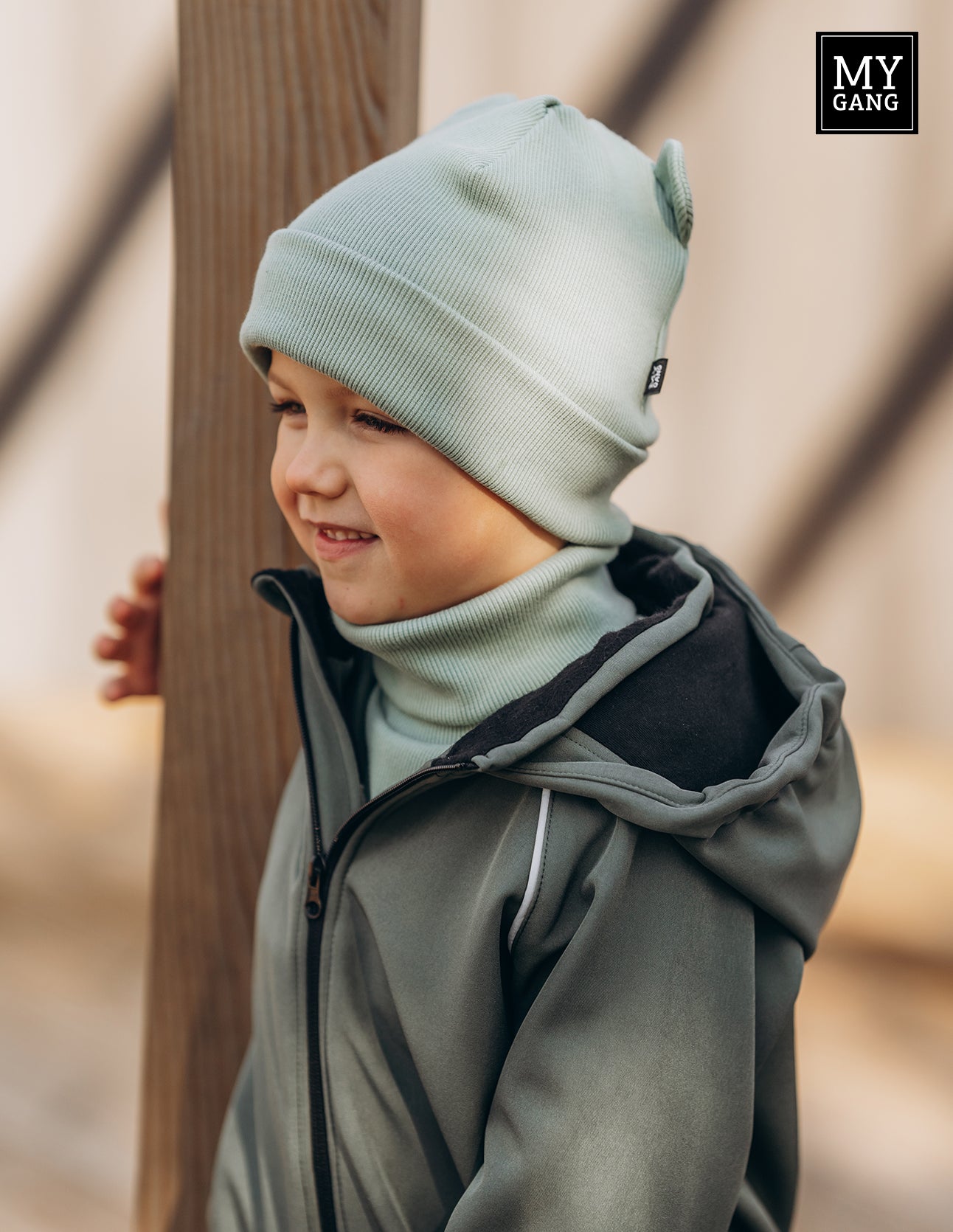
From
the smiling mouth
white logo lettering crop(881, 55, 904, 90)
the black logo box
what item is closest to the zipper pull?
the smiling mouth

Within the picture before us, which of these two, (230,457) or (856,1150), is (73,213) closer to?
(230,457)

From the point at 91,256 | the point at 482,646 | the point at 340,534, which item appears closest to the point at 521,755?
the point at 482,646

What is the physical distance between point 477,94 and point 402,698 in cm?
126

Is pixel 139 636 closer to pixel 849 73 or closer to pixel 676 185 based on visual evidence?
pixel 676 185

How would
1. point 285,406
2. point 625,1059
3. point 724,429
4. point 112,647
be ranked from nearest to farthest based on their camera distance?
point 625,1059 → point 285,406 → point 112,647 → point 724,429

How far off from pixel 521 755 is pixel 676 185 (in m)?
0.45

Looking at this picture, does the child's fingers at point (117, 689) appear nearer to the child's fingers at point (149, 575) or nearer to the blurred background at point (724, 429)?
the child's fingers at point (149, 575)

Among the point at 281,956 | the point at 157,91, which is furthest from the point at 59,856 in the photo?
the point at 281,956

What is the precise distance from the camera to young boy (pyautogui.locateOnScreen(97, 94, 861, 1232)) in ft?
2.32

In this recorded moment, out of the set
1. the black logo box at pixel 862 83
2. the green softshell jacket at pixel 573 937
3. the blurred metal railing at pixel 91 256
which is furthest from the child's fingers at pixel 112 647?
the blurred metal railing at pixel 91 256

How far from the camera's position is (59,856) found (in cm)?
245

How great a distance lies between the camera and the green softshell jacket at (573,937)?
699mm

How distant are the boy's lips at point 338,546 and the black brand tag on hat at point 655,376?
24cm

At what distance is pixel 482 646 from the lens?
789mm
